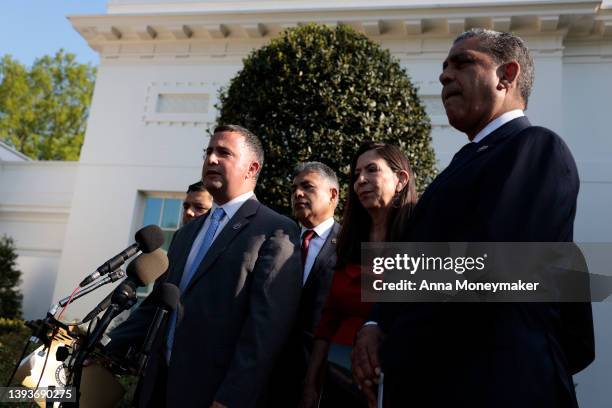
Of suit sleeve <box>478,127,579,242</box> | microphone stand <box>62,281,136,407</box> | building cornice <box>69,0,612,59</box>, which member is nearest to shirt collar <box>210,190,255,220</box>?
microphone stand <box>62,281,136,407</box>

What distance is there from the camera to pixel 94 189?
11.4m

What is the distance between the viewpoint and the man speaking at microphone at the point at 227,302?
2.49 meters

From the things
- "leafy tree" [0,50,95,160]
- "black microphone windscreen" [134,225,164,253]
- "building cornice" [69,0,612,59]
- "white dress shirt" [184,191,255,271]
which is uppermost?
"leafy tree" [0,50,95,160]

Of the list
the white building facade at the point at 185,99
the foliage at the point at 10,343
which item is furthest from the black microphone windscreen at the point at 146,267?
the white building facade at the point at 185,99

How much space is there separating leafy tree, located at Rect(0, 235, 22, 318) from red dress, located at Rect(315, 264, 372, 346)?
10364 millimetres

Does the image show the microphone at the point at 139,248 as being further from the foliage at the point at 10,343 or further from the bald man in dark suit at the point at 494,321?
the foliage at the point at 10,343

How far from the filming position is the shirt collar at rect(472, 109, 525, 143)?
187cm

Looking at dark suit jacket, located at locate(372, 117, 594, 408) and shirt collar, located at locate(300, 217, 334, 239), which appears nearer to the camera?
dark suit jacket, located at locate(372, 117, 594, 408)

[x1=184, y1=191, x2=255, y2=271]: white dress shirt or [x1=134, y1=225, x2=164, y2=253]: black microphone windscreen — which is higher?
[x1=184, y1=191, x2=255, y2=271]: white dress shirt

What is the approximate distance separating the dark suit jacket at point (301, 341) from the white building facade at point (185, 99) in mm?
7254

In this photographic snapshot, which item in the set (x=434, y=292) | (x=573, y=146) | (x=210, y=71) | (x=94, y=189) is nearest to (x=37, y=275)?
(x=94, y=189)

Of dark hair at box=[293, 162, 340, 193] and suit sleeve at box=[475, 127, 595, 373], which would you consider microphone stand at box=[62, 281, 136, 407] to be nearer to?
suit sleeve at box=[475, 127, 595, 373]

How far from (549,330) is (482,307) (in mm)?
212

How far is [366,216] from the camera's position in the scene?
302cm
